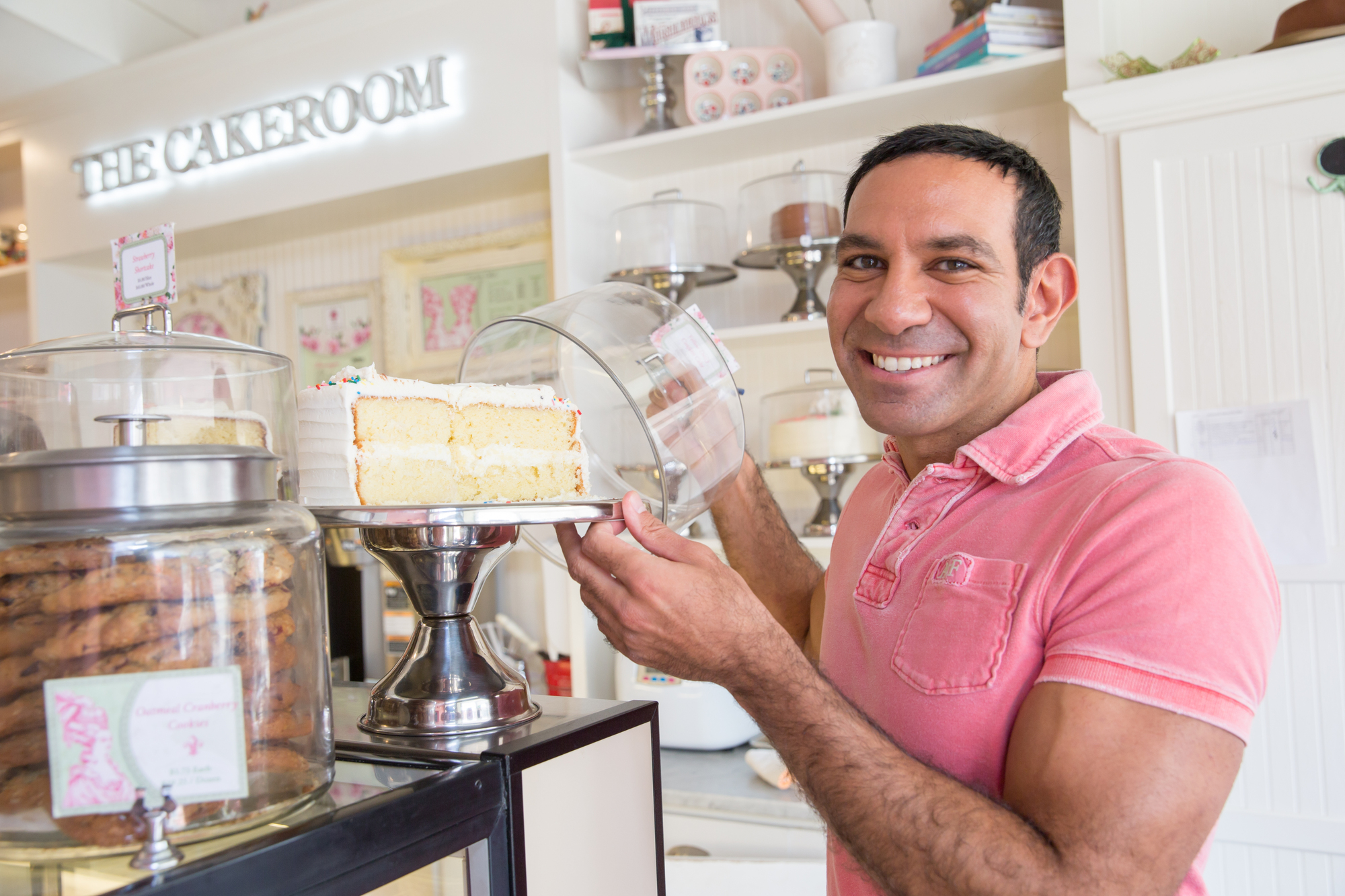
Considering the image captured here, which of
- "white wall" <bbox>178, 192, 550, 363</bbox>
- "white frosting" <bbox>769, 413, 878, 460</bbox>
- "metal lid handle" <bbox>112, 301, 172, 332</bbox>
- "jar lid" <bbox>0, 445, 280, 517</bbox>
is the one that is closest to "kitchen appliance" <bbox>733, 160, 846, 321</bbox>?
"white frosting" <bbox>769, 413, 878, 460</bbox>

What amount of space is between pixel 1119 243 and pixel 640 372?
4.44ft

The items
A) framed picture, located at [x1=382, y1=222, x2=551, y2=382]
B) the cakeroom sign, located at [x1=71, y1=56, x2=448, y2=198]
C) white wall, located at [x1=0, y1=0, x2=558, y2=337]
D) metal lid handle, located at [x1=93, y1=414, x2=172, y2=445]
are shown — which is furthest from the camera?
framed picture, located at [x1=382, y1=222, x2=551, y2=382]

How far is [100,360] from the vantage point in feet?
3.43

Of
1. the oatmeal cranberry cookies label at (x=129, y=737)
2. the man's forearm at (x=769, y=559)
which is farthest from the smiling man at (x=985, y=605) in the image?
the oatmeal cranberry cookies label at (x=129, y=737)

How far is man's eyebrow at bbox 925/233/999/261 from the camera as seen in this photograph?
47.0 inches

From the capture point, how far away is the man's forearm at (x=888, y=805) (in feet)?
2.86

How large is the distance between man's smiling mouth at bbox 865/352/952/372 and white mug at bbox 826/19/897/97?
139 cm

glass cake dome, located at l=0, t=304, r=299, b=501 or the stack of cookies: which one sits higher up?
glass cake dome, located at l=0, t=304, r=299, b=501

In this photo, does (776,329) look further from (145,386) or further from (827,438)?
(145,386)

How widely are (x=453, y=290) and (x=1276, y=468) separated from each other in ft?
7.77

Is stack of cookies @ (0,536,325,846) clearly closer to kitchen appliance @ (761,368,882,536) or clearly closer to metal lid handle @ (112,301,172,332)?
metal lid handle @ (112,301,172,332)

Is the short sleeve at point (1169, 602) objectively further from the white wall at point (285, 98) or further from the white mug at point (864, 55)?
the white wall at point (285, 98)

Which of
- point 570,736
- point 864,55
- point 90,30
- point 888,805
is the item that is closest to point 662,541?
point 570,736

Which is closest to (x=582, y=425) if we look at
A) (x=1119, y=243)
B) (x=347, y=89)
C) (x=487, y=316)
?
(x=1119, y=243)
